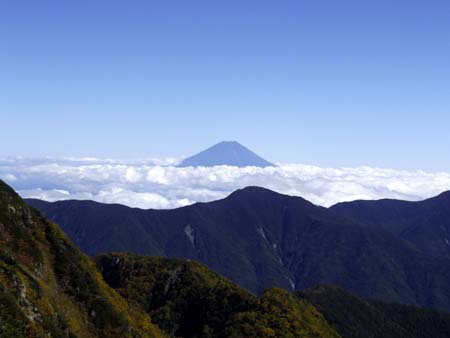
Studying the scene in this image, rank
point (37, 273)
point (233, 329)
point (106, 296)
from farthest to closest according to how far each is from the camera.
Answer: point (233, 329) → point (106, 296) → point (37, 273)

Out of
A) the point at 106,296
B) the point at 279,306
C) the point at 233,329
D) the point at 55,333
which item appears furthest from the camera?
the point at 279,306

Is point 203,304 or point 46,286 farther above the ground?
point 46,286

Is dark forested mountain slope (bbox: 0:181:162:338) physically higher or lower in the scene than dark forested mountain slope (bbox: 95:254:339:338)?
higher

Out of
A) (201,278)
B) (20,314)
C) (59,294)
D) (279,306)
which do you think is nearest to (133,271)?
(201,278)

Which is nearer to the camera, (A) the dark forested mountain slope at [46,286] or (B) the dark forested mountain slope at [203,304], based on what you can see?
(A) the dark forested mountain slope at [46,286]

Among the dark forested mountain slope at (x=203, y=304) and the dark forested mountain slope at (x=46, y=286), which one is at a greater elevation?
the dark forested mountain slope at (x=46, y=286)

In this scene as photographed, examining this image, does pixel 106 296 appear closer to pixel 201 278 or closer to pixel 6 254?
pixel 6 254

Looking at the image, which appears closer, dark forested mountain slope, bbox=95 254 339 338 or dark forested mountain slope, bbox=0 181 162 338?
dark forested mountain slope, bbox=0 181 162 338

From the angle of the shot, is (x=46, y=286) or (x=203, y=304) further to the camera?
(x=203, y=304)
